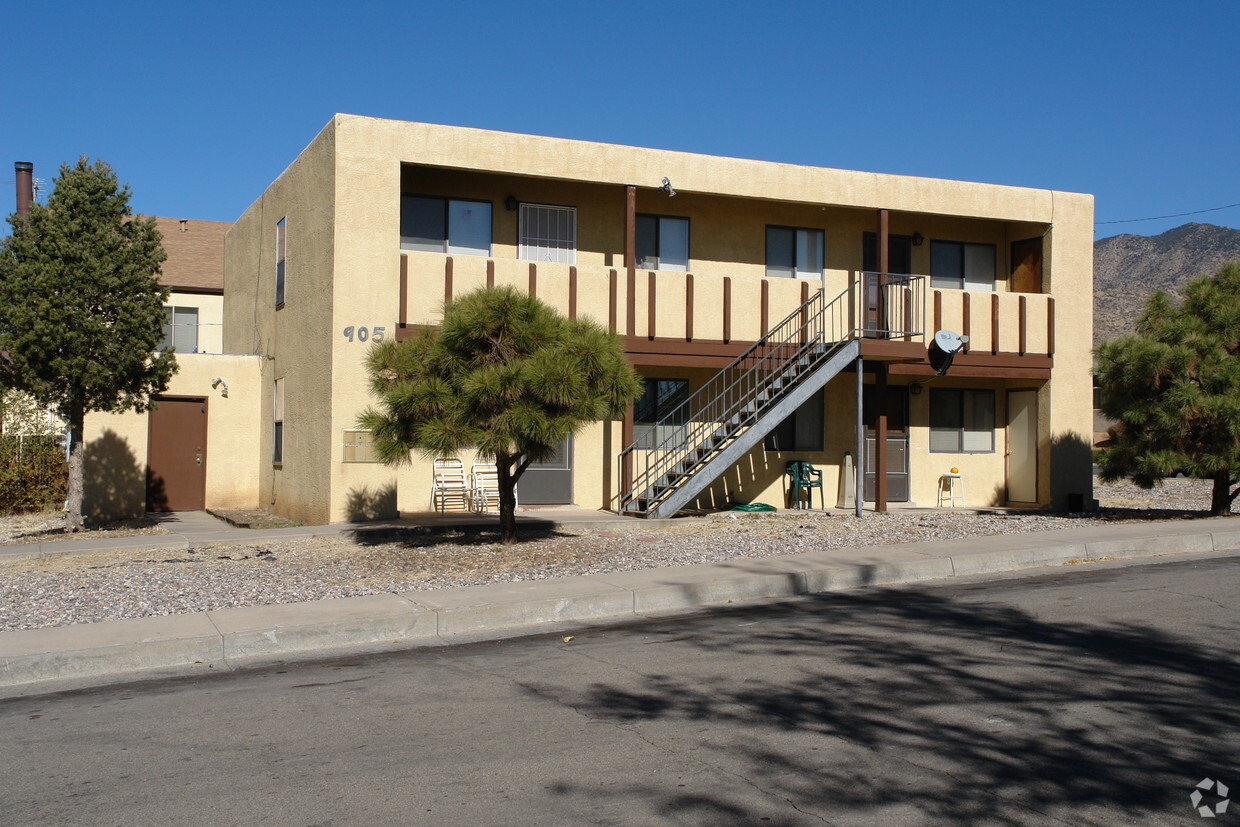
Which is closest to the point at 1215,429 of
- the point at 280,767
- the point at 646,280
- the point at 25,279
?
the point at 646,280

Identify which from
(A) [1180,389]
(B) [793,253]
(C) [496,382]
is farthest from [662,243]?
(A) [1180,389]

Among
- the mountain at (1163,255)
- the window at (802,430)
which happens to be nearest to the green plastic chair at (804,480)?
the window at (802,430)

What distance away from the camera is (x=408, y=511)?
17.9 m

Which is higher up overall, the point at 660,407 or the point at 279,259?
the point at 279,259

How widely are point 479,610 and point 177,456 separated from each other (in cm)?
1300

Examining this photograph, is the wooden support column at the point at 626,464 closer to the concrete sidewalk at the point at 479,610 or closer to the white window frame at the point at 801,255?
the white window frame at the point at 801,255

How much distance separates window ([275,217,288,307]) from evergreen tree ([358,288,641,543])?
729cm

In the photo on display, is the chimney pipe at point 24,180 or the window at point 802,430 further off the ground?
the chimney pipe at point 24,180

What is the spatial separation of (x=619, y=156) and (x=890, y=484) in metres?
8.23

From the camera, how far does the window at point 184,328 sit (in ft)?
88.5

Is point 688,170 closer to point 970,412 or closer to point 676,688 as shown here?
point 970,412

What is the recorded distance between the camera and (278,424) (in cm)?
1988

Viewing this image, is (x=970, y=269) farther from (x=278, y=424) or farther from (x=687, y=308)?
(x=278, y=424)
